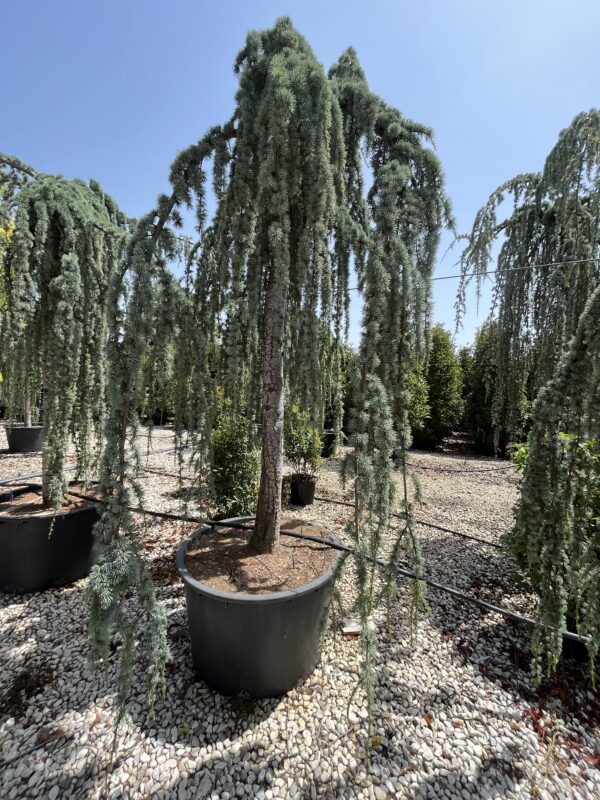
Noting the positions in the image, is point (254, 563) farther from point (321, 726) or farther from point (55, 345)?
point (55, 345)

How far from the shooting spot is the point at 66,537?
2.56m

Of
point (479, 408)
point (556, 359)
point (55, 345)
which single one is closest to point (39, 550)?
point (55, 345)

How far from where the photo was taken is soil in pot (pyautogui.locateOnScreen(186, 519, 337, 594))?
1.82 metres

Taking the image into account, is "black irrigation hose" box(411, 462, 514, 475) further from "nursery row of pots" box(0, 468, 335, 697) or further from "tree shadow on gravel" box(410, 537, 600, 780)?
"nursery row of pots" box(0, 468, 335, 697)

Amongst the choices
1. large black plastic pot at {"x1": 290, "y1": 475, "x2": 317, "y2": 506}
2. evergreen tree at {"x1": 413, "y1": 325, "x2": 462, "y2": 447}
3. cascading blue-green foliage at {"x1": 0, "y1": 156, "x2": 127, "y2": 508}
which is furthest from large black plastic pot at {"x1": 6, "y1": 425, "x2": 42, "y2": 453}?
evergreen tree at {"x1": 413, "y1": 325, "x2": 462, "y2": 447}

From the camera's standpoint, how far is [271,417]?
206 cm

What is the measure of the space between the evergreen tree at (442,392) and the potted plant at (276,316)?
274 inches

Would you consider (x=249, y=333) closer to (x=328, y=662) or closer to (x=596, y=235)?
(x=328, y=662)

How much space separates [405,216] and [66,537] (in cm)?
291

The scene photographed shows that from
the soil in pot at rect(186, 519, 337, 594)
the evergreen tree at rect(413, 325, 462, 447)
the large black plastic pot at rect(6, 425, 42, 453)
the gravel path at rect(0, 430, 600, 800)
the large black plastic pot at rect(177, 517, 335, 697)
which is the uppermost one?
the evergreen tree at rect(413, 325, 462, 447)

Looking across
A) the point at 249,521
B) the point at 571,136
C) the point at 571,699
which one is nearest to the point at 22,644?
the point at 249,521

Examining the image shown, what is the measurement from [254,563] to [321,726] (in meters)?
0.76

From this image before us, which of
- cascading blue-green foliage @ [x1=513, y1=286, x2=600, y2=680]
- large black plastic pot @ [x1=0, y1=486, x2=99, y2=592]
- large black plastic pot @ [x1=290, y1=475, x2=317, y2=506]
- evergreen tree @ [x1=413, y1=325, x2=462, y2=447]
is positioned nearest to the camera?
cascading blue-green foliage @ [x1=513, y1=286, x2=600, y2=680]

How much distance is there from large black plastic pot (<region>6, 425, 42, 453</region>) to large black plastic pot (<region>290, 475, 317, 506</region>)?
5.00m
